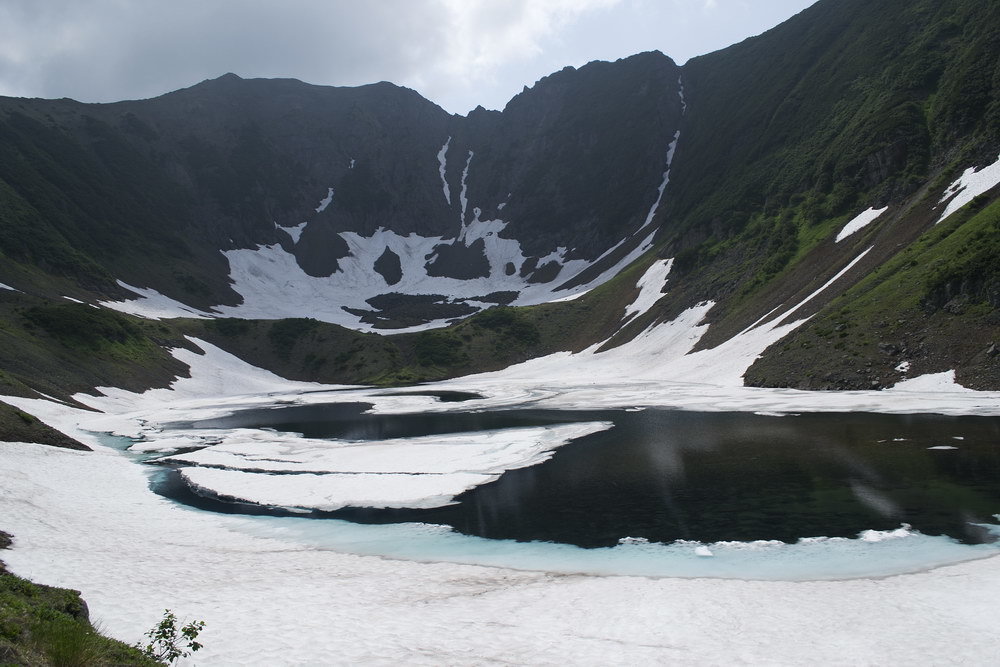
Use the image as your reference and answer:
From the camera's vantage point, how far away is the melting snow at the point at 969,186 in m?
60.2

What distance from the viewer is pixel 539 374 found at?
11381cm

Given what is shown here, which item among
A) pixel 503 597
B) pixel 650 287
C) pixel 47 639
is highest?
pixel 650 287

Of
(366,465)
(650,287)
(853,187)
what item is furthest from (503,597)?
(650,287)

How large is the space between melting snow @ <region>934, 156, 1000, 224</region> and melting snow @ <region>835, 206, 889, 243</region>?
40.8 feet

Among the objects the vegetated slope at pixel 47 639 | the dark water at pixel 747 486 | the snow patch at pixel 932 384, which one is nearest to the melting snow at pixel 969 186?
the snow patch at pixel 932 384

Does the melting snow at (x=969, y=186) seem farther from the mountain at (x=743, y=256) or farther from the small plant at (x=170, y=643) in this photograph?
the small plant at (x=170, y=643)

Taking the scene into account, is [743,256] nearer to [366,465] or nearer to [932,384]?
[932,384]

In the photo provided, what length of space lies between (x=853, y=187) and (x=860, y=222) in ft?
44.1

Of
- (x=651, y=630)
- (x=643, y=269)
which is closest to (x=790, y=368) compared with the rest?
(x=651, y=630)

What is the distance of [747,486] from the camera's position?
26484mm

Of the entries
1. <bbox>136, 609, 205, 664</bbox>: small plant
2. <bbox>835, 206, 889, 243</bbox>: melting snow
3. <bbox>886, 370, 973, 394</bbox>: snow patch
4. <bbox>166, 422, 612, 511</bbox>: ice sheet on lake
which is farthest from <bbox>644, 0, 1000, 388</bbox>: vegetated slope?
<bbox>136, 609, 205, 664</bbox>: small plant

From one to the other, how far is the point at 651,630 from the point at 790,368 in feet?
176

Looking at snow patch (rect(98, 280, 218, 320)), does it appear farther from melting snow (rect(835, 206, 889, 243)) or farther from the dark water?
melting snow (rect(835, 206, 889, 243))

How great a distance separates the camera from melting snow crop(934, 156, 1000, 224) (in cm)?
6019
